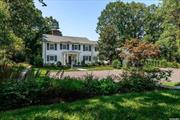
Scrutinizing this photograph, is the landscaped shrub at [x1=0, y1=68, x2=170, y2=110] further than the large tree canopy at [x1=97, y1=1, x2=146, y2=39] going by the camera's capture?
No

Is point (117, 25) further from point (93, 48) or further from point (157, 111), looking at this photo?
point (157, 111)

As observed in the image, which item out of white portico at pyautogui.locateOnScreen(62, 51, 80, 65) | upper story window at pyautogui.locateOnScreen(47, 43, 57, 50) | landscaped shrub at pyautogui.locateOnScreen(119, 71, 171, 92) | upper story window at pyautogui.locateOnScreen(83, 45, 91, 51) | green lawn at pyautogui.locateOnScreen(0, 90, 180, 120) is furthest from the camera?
upper story window at pyautogui.locateOnScreen(83, 45, 91, 51)

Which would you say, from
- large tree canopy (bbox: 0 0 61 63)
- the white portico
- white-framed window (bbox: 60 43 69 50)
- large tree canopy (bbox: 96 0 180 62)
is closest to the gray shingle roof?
white-framed window (bbox: 60 43 69 50)

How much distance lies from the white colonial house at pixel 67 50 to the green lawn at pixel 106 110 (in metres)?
38.1

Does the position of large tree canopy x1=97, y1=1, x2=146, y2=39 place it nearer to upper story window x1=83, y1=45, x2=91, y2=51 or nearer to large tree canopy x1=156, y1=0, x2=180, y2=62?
upper story window x1=83, y1=45, x2=91, y2=51

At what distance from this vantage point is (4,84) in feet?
20.3

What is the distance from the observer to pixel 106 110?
19.5ft

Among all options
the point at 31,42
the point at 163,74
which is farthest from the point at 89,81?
the point at 31,42

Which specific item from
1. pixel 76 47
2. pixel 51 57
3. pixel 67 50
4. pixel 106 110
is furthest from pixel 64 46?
pixel 106 110

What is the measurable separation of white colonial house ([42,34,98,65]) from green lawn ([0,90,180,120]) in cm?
3814

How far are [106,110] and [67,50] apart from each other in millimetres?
42336

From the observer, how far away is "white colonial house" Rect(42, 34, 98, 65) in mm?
44812

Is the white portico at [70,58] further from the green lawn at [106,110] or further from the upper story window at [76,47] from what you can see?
the green lawn at [106,110]

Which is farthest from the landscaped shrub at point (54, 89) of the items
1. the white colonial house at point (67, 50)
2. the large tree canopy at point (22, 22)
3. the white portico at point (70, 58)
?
the white portico at point (70, 58)
